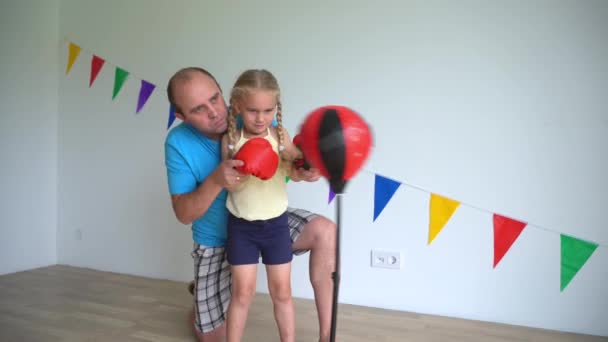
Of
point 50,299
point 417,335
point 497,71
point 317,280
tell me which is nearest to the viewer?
point 317,280

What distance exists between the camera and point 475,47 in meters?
1.99

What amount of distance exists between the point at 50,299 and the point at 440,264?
5.81 ft

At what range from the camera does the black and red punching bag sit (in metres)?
0.98

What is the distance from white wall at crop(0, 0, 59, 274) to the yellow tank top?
1.92 metres

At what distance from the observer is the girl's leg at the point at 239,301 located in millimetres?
1466

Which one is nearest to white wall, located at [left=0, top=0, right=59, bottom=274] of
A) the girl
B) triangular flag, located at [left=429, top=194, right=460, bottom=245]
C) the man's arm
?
the man's arm

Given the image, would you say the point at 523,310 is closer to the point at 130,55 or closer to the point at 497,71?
the point at 497,71

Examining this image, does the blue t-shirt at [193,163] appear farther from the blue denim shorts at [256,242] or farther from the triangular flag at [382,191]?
the triangular flag at [382,191]

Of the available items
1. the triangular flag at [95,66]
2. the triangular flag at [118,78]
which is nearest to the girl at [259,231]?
the triangular flag at [118,78]

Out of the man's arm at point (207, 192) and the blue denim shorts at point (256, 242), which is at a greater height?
the man's arm at point (207, 192)

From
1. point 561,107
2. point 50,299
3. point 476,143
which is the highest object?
point 561,107

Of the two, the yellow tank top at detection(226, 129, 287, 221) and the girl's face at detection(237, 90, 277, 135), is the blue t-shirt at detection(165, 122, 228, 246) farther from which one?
the girl's face at detection(237, 90, 277, 135)

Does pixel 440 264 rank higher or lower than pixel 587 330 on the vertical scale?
higher

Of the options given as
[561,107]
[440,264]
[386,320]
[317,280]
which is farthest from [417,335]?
[561,107]
